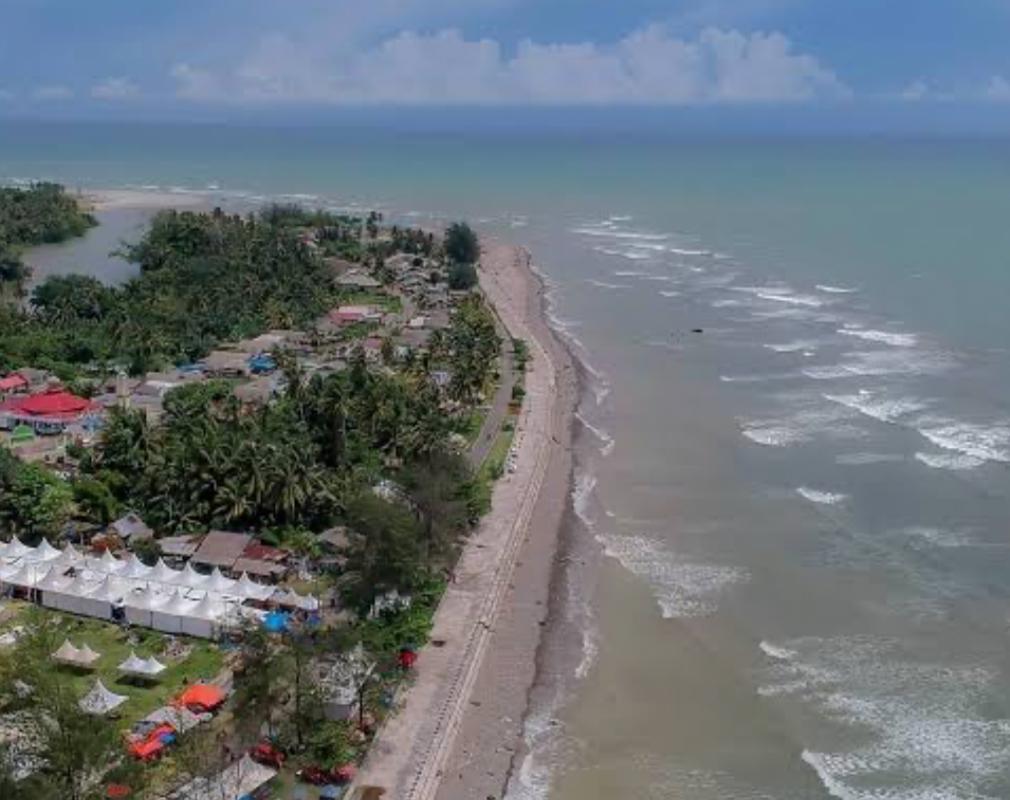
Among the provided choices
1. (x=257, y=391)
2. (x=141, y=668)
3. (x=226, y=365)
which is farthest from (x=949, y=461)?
(x=226, y=365)

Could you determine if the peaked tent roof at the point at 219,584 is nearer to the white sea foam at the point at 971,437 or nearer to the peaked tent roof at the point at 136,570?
the peaked tent roof at the point at 136,570

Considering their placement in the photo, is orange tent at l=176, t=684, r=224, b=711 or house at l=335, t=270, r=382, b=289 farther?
house at l=335, t=270, r=382, b=289

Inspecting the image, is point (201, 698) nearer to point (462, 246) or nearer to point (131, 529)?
point (131, 529)

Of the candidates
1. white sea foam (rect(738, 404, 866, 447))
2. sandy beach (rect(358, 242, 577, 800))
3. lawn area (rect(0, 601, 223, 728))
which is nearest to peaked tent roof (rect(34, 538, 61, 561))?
lawn area (rect(0, 601, 223, 728))

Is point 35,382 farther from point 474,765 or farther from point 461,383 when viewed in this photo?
point 474,765

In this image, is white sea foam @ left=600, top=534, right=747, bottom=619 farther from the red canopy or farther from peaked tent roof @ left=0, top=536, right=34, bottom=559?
the red canopy

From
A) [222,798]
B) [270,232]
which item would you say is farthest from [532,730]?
[270,232]
